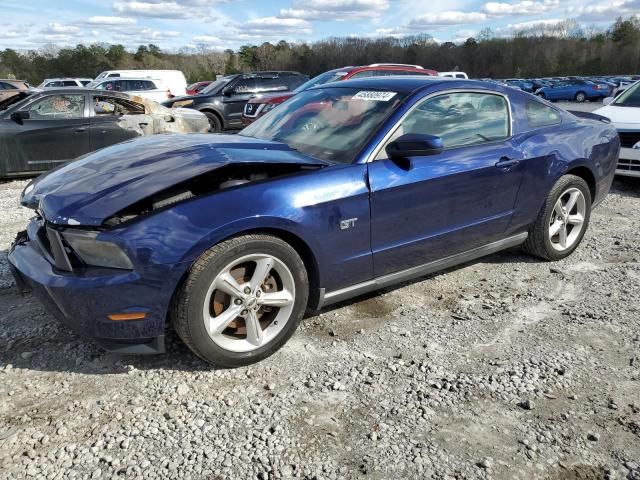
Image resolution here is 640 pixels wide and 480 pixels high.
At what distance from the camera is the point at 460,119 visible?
3.68 meters

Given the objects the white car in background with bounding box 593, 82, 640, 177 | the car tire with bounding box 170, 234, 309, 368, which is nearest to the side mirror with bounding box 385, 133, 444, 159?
the car tire with bounding box 170, 234, 309, 368

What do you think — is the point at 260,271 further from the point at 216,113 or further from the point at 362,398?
the point at 216,113

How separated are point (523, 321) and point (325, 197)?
5.51ft

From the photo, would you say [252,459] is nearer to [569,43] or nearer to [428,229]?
[428,229]

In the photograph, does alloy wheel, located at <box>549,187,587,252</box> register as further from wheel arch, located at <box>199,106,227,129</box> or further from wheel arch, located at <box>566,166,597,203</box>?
wheel arch, located at <box>199,106,227,129</box>

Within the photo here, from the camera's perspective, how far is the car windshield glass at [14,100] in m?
7.86

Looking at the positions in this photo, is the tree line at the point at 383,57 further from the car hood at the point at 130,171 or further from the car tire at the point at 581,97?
the car hood at the point at 130,171

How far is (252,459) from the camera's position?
221 cm

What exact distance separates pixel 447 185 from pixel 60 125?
263 inches

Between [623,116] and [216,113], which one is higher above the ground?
[623,116]

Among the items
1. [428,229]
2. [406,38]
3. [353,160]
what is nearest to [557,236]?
[428,229]

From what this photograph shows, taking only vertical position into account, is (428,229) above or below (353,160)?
below

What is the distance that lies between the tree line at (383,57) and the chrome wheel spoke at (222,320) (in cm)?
Answer: 5701

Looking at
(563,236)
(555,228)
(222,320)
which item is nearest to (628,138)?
(563,236)
